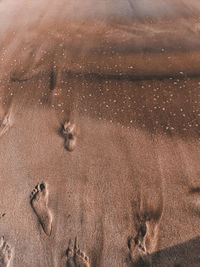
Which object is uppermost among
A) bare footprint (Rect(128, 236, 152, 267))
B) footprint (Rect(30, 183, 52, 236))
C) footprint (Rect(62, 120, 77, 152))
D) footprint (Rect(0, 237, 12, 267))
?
footprint (Rect(62, 120, 77, 152))

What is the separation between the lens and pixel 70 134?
1.92 m

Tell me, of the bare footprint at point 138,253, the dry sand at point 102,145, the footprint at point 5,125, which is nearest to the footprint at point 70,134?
the dry sand at point 102,145

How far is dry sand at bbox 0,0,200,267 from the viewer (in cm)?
148

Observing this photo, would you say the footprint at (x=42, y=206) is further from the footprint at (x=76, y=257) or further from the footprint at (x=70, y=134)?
the footprint at (x=70, y=134)

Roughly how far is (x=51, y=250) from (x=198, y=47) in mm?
2462

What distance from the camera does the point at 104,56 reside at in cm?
241

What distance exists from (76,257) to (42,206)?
430mm

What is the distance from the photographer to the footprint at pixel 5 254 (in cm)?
148

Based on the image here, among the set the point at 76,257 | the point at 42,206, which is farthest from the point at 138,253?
the point at 42,206

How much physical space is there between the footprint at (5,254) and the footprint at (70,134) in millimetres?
835

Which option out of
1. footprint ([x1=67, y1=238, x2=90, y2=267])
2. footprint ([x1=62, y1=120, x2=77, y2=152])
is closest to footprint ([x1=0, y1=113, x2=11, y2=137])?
footprint ([x1=62, y1=120, x2=77, y2=152])

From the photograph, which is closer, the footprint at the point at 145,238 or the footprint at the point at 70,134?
the footprint at the point at 145,238

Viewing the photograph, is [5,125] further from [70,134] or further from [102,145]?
[102,145]

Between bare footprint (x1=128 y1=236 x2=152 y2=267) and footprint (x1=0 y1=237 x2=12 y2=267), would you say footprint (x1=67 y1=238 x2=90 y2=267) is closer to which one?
bare footprint (x1=128 y1=236 x2=152 y2=267)
